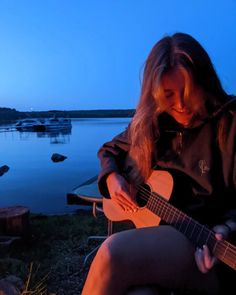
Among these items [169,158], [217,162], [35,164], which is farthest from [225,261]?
[35,164]

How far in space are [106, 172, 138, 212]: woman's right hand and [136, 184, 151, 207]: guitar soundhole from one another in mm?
35

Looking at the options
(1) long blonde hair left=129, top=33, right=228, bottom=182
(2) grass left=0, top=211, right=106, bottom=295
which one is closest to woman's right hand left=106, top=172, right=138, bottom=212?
(1) long blonde hair left=129, top=33, right=228, bottom=182

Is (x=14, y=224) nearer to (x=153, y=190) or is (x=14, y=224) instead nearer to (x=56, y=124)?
(x=153, y=190)

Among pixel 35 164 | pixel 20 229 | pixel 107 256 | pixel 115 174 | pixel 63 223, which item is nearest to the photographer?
pixel 107 256

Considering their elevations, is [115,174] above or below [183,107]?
below

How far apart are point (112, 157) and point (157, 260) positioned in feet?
2.66

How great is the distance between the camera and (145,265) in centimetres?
161

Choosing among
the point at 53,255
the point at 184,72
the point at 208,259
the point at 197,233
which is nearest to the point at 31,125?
the point at 53,255

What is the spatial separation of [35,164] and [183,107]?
20.1 metres

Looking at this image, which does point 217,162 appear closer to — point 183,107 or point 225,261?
point 183,107

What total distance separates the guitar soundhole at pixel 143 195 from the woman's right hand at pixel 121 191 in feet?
0.11

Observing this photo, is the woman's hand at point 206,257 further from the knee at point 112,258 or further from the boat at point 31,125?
the boat at point 31,125

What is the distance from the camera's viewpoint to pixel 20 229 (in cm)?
518

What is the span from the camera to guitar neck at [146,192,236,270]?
1.58 meters
